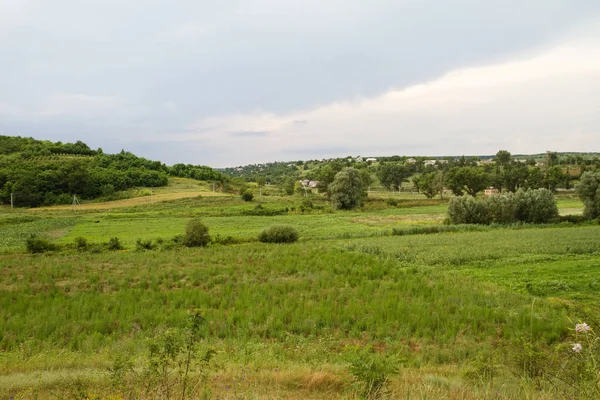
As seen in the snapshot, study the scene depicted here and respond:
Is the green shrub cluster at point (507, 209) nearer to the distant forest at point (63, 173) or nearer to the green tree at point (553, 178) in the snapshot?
the green tree at point (553, 178)

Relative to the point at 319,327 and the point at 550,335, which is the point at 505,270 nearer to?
the point at 550,335

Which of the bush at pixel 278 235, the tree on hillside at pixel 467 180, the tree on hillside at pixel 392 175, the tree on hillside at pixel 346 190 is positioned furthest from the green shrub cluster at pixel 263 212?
the tree on hillside at pixel 392 175

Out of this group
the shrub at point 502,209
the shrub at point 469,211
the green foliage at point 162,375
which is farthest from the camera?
the shrub at point 502,209

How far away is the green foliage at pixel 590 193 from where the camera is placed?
3971cm

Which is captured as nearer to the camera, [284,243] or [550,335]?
[550,335]

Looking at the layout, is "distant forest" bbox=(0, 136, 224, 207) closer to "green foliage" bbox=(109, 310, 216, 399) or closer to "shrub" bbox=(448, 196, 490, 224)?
"shrub" bbox=(448, 196, 490, 224)

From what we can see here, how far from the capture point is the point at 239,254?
2377cm

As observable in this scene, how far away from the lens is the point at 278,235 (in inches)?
1190

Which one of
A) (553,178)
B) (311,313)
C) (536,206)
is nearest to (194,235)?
(311,313)

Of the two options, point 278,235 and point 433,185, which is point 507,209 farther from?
point 433,185

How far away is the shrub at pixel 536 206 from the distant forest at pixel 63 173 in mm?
74310

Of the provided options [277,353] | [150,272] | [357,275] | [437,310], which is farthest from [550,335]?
[150,272]

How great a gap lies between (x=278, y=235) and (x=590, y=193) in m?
37.1

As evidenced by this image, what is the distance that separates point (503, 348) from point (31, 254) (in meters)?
29.2
